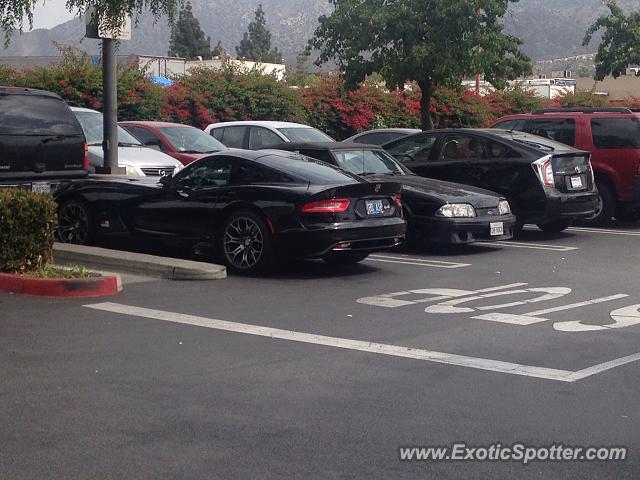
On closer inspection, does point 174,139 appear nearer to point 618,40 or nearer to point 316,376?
point 316,376

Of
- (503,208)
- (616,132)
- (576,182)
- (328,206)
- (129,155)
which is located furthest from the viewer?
(616,132)

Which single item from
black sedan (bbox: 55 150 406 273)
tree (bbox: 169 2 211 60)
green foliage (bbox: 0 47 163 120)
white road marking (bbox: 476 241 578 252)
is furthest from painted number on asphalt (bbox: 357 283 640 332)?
tree (bbox: 169 2 211 60)

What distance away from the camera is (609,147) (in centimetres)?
1923

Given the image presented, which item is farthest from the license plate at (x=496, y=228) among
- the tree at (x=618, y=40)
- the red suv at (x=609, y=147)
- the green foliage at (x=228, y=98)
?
the tree at (x=618, y=40)

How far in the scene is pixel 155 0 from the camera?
41.2ft

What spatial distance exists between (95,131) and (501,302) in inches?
404

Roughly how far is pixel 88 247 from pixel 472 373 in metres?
6.79

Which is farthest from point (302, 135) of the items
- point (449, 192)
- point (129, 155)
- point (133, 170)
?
point (449, 192)

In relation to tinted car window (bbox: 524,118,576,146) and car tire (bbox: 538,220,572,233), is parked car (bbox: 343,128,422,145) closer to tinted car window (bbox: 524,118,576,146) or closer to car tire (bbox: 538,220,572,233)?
tinted car window (bbox: 524,118,576,146)

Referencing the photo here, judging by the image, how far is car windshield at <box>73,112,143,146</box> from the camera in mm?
19234

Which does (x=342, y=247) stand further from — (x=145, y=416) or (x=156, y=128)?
(x=156, y=128)

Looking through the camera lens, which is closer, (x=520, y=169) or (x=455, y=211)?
(x=455, y=211)

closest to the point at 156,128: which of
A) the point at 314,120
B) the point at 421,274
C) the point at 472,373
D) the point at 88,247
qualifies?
the point at 88,247

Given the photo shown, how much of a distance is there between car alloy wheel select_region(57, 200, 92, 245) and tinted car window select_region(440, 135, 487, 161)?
601 cm
